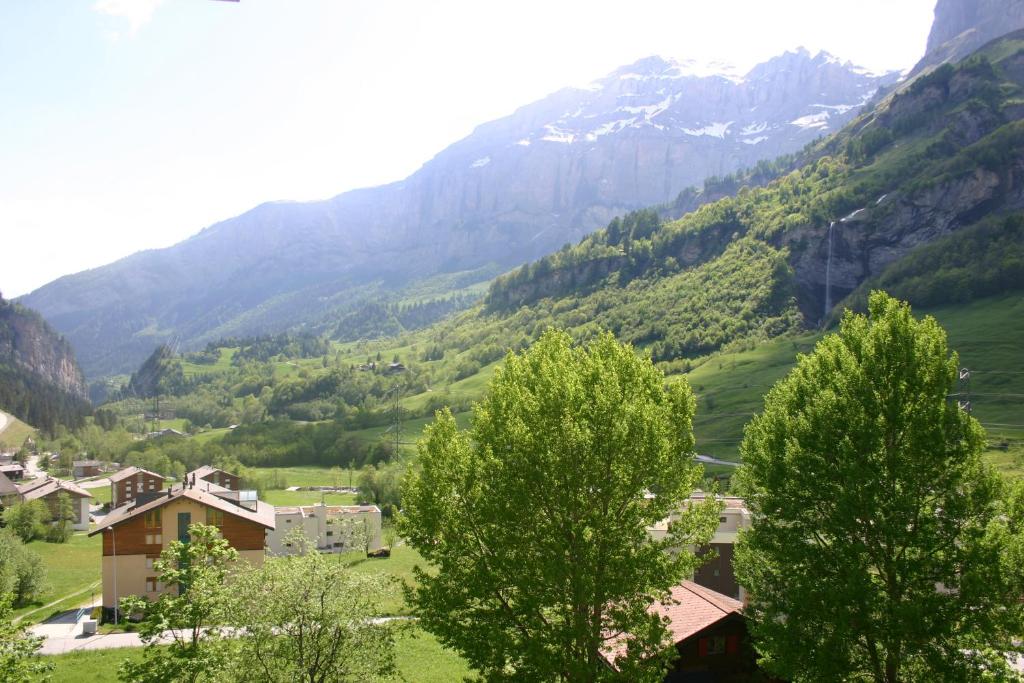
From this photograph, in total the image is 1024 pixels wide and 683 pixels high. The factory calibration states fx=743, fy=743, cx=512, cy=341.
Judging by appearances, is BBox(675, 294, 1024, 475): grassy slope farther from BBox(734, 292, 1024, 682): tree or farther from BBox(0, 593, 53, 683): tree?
BBox(0, 593, 53, 683): tree

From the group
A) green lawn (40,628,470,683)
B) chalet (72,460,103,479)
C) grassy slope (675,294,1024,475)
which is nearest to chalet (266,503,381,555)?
green lawn (40,628,470,683)

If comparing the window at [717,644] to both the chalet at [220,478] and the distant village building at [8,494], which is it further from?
the distant village building at [8,494]

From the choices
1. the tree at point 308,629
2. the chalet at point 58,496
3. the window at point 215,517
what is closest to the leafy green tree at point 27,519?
the chalet at point 58,496

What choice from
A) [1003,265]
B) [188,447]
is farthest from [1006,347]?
[188,447]

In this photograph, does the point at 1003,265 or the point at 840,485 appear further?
the point at 1003,265

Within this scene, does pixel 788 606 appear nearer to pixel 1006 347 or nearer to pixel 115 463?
pixel 1006 347

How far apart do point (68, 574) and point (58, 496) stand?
30.6 metres

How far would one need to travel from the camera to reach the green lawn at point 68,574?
213ft

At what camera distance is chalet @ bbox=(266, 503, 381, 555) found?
292ft

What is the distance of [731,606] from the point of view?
3478 cm

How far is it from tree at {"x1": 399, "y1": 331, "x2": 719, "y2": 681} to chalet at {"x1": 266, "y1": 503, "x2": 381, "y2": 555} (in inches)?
2696

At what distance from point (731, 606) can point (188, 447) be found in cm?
18100

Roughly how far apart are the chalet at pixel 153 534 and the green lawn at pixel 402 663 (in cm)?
1320

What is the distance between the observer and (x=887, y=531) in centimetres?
2273
